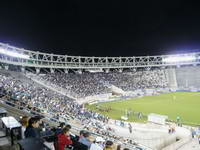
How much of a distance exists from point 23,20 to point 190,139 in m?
38.1

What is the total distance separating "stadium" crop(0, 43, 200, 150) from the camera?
18.1 meters

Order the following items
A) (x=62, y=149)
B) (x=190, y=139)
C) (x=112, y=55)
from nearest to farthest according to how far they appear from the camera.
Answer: (x=62, y=149)
(x=190, y=139)
(x=112, y=55)

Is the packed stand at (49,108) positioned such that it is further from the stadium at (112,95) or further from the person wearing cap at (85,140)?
the person wearing cap at (85,140)

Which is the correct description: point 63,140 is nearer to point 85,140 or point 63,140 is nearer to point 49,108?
point 85,140

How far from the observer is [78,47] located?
61406mm

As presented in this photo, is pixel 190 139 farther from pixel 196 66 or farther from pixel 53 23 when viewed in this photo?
pixel 196 66

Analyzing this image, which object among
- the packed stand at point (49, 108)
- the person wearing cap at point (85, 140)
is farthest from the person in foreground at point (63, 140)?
the packed stand at point (49, 108)

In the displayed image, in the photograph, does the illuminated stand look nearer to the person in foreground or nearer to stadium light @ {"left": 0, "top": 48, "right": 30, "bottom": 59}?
stadium light @ {"left": 0, "top": 48, "right": 30, "bottom": 59}

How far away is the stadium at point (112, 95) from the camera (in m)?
18.1

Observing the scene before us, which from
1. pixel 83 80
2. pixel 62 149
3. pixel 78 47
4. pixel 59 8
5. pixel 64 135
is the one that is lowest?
pixel 62 149

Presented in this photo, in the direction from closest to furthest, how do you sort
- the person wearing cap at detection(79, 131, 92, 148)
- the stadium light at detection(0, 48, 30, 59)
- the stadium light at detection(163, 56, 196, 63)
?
the person wearing cap at detection(79, 131, 92, 148), the stadium light at detection(0, 48, 30, 59), the stadium light at detection(163, 56, 196, 63)

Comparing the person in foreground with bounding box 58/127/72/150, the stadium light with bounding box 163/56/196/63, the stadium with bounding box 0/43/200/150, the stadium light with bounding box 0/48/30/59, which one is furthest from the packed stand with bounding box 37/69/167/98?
the person in foreground with bounding box 58/127/72/150

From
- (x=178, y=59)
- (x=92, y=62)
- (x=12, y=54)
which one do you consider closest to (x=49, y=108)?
(x=12, y=54)

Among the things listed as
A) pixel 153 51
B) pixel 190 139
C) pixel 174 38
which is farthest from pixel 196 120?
pixel 153 51
